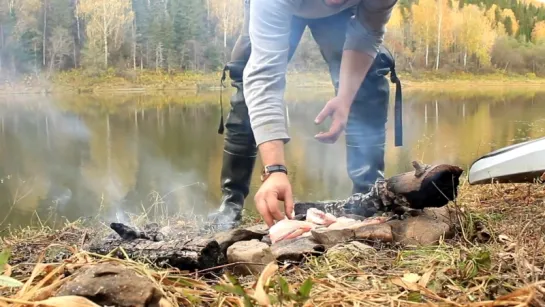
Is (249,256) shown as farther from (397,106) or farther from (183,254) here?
(397,106)

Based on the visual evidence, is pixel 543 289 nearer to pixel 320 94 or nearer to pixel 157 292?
pixel 157 292

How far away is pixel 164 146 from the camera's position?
7.79ft

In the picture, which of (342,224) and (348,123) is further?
(348,123)

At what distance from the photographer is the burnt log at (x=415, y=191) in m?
0.99

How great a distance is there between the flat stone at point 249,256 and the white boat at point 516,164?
650 mm

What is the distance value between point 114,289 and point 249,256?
409 mm

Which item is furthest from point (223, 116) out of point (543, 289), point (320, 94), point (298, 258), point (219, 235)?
point (543, 289)

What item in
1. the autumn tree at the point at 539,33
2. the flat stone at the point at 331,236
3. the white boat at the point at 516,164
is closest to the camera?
the flat stone at the point at 331,236

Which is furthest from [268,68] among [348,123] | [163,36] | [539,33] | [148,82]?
[539,33]

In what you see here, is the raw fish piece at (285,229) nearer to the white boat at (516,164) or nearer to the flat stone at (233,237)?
the flat stone at (233,237)

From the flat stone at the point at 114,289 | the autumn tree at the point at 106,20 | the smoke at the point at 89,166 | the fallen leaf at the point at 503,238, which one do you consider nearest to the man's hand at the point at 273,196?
the fallen leaf at the point at 503,238

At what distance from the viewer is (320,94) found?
1.71m

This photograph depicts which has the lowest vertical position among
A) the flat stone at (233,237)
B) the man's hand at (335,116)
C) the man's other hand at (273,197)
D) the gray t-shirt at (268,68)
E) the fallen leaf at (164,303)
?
the flat stone at (233,237)

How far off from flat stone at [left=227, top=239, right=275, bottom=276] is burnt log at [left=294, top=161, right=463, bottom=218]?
0.95 feet
